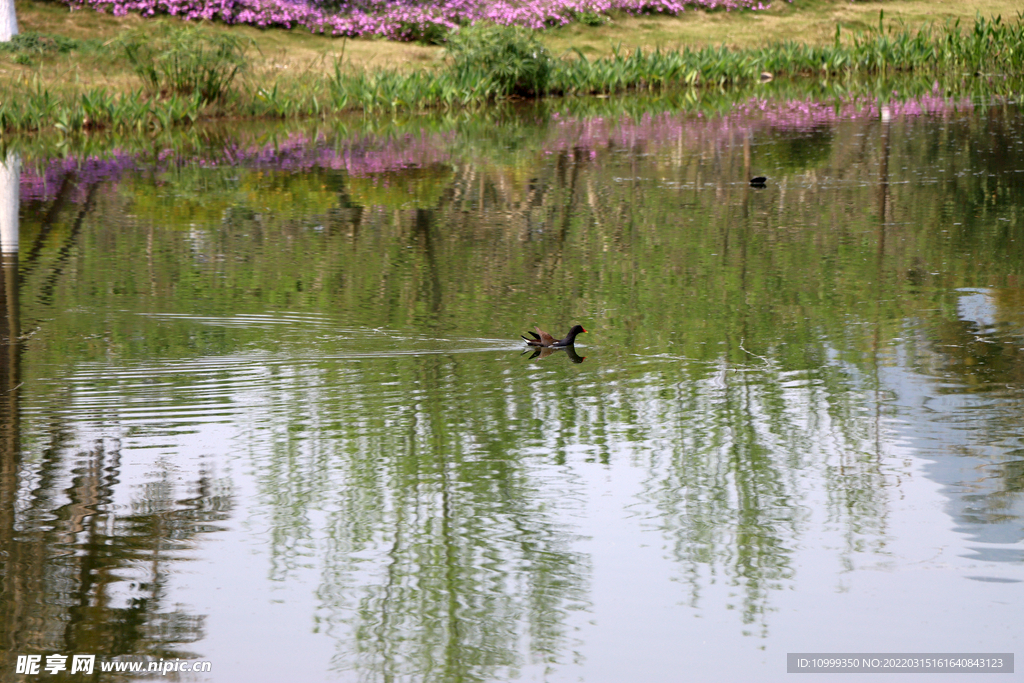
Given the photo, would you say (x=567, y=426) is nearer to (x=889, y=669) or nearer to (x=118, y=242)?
(x=889, y=669)

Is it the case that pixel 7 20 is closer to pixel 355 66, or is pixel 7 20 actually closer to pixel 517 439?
pixel 355 66

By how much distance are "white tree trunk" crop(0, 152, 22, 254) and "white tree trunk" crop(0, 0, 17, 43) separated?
1145cm

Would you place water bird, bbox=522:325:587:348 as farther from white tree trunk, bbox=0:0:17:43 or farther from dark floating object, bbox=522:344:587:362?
white tree trunk, bbox=0:0:17:43

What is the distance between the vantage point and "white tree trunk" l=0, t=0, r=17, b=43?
32906 millimetres

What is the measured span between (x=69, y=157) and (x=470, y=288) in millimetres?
13098

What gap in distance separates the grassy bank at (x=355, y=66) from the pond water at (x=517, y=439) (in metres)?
11.8

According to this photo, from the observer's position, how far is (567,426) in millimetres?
8055

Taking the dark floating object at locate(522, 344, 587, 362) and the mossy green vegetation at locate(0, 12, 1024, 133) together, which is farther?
the mossy green vegetation at locate(0, 12, 1024, 133)

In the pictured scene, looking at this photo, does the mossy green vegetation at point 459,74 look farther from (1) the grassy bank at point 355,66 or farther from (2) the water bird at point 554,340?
(2) the water bird at point 554,340

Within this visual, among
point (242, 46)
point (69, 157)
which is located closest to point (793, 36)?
point (242, 46)

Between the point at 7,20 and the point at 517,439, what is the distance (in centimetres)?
2950

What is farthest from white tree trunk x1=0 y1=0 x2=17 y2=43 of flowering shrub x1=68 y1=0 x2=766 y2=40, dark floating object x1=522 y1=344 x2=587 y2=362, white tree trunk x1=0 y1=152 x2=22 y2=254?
dark floating object x1=522 y1=344 x2=587 y2=362

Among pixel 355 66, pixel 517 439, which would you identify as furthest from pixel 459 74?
pixel 517 439

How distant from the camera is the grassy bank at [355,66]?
27.4 metres
